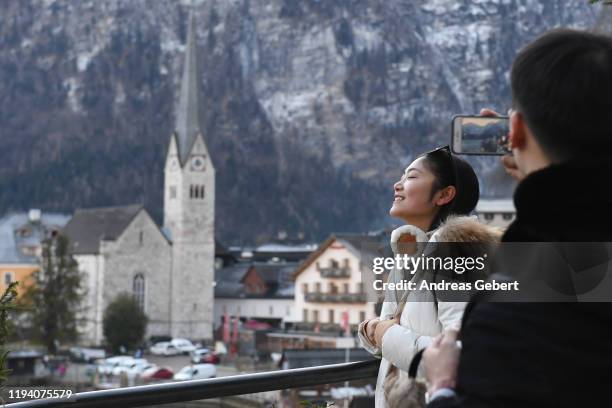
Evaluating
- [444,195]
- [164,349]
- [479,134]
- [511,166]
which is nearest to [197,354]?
[164,349]

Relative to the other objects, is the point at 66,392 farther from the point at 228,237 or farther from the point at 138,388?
the point at 228,237

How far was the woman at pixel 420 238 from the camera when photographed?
7.25ft

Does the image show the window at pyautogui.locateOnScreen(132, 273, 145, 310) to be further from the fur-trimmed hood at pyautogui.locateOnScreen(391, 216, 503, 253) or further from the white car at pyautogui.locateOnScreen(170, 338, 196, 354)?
the fur-trimmed hood at pyautogui.locateOnScreen(391, 216, 503, 253)

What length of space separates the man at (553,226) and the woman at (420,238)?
0.64 meters

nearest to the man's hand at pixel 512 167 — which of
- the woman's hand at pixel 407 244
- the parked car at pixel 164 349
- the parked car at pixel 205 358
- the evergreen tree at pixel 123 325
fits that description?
the woman's hand at pixel 407 244

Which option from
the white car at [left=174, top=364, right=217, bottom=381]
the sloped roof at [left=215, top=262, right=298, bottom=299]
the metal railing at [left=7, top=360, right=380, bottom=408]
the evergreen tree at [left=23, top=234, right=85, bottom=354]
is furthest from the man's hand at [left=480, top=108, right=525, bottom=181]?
the sloped roof at [left=215, top=262, right=298, bottom=299]

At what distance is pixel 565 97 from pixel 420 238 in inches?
49.5

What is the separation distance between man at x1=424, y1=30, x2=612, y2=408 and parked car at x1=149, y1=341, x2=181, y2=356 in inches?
2150

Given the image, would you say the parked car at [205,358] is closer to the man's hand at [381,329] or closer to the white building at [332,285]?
the white building at [332,285]

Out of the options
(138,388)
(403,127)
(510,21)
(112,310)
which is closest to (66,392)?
(138,388)

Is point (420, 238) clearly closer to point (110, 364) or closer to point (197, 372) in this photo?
point (197, 372)

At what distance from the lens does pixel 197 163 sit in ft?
218

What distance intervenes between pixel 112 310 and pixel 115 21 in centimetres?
6517

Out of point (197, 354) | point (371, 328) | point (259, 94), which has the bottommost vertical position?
point (197, 354)
